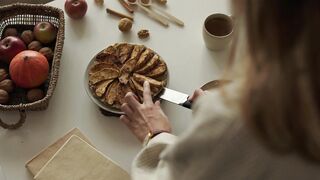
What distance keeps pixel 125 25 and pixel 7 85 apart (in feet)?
1.00

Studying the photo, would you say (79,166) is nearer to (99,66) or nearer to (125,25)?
(99,66)

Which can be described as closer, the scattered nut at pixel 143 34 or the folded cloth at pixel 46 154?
the folded cloth at pixel 46 154

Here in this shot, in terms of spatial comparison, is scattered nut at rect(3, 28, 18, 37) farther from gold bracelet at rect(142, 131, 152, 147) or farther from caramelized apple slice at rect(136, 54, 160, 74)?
gold bracelet at rect(142, 131, 152, 147)

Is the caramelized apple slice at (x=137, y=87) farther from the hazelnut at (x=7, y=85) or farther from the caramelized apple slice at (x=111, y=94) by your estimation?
the hazelnut at (x=7, y=85)

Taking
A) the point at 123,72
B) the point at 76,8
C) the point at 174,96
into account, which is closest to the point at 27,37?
the point at 76,8

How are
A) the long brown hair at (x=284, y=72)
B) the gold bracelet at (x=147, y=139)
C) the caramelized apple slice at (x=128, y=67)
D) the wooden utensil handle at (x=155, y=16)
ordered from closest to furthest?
the long brown hair at (x=284, y=72), the gold bracelet at (x=147, y=139), the caramelized apple slice at (x=128, y=67), the wooden utensil handle at (x=155, y=16)

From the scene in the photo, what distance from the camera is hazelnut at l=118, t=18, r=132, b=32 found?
43.6 inches

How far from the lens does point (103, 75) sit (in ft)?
3.37

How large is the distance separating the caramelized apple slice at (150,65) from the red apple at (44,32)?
0.22 m

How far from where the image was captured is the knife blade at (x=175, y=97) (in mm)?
992

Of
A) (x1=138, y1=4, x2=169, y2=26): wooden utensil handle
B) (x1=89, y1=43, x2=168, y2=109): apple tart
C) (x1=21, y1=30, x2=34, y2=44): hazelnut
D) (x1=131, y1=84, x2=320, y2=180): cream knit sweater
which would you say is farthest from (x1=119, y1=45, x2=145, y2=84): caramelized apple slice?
(x1=131, y1=84, x2=320, y2=180): cream knit sweater

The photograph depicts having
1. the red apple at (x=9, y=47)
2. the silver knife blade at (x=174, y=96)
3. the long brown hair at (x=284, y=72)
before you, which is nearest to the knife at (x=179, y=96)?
the silver knife blade at (x=174, y=96)

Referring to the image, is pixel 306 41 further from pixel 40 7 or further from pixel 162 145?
pixel 40 7

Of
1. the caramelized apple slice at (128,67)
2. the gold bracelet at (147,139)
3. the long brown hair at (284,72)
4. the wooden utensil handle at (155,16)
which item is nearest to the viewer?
the long brown hair at (284,72)
